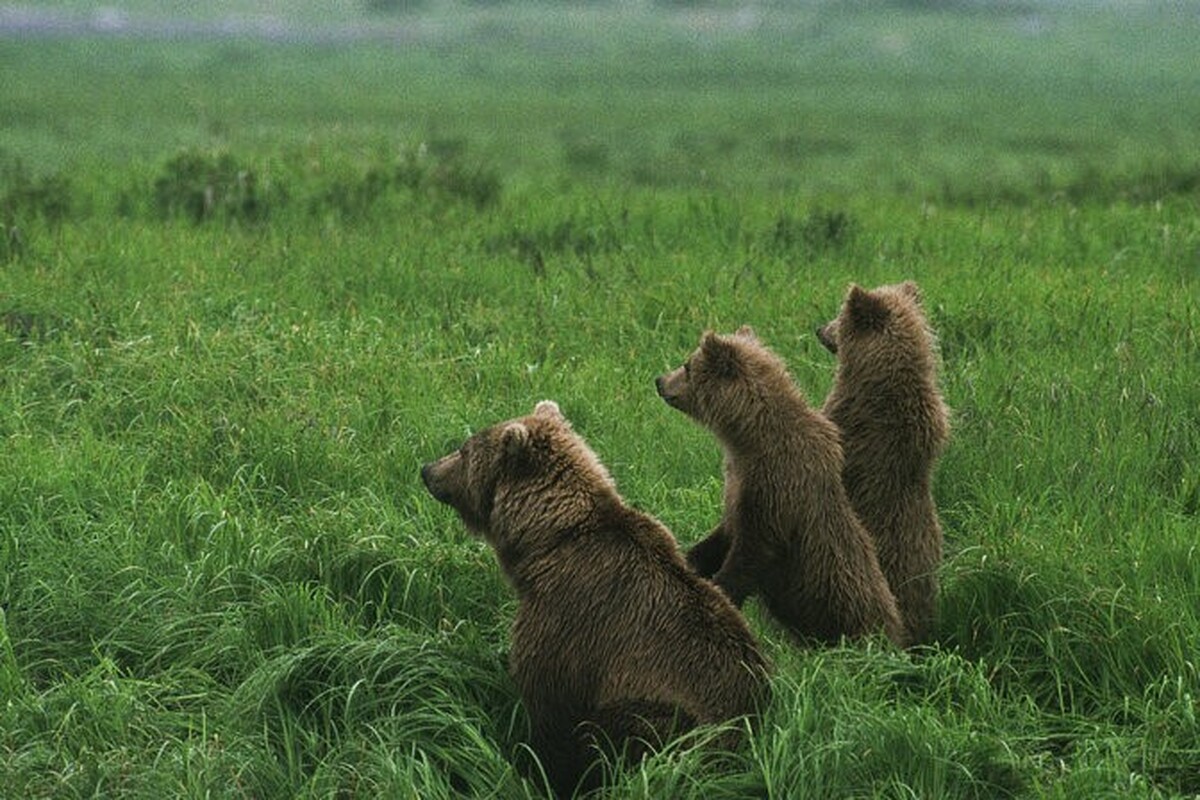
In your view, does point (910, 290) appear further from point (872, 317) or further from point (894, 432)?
point (894, 432)

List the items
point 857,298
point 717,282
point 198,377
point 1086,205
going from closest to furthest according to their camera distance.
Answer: point 857,298 → point 198,377 → point 717,282 → point 1086,205

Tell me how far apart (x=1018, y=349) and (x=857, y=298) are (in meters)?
2.01

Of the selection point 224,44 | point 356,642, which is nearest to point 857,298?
point 356,642

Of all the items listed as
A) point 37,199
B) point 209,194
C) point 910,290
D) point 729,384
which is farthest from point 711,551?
point 37,199

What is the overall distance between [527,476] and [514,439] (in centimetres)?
13

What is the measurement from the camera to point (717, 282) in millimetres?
8492

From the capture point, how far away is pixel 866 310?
222 inches

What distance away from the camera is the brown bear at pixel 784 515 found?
4938 mm

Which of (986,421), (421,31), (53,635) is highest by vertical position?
(986,421)

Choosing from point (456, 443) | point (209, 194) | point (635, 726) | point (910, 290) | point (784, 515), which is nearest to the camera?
point (635, 726)

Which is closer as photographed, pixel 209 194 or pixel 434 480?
pixel 434 480

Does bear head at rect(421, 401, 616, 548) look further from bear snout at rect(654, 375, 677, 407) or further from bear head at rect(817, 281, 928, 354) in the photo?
bear head at rect(817, 281, 928, 354)

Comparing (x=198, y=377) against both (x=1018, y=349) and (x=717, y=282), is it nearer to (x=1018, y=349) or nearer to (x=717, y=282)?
(x=717, y=282)

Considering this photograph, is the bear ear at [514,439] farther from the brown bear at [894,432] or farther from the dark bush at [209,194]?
the dark bush at [209,194]
